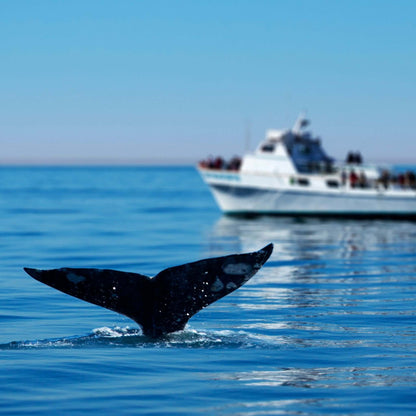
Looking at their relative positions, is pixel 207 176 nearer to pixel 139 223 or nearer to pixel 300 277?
pixel 139 223

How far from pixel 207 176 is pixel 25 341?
46.1 meters

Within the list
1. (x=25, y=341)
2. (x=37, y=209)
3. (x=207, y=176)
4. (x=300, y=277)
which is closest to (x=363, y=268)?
(x=300, y=277)

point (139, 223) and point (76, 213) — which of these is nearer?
point (139, 223)

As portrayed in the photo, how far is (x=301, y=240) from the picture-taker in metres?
36.9

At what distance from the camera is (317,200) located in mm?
54344

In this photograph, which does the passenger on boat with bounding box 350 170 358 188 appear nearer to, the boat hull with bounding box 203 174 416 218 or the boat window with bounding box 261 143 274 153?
the boat hull with bounding box 203 174 416 218

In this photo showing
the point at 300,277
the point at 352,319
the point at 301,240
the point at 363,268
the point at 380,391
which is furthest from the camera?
the point at 301,240

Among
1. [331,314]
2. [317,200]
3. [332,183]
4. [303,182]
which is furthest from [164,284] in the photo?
[332,183]

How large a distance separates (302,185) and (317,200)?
4.59ft

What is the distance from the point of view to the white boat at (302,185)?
177ft

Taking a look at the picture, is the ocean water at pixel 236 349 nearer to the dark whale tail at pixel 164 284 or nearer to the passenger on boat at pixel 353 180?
the dark whale tail at pixel 164 284

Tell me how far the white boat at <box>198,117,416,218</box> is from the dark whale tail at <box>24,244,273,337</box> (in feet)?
144

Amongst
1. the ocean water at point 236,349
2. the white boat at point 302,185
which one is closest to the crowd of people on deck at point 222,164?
the white boat at point 302,185

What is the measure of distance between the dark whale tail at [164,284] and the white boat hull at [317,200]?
43.9 metres
